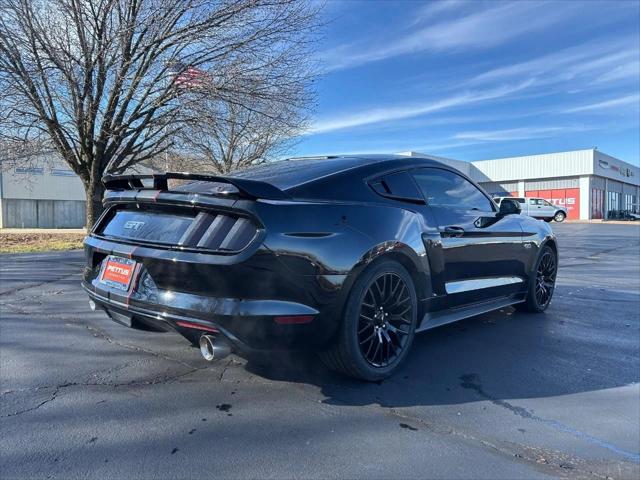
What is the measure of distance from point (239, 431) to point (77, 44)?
12.0 m

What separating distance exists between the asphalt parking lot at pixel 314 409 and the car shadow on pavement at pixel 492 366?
2cm

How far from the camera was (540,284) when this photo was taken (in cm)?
549

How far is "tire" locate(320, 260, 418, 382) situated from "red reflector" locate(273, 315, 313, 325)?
0.29m

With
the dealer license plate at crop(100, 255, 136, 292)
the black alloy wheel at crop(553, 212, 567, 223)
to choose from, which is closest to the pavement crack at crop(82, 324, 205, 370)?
the dealer license plate at crop(100, 255, 136, 292)

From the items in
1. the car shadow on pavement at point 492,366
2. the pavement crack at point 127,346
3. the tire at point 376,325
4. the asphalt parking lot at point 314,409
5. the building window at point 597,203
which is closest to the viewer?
the asphalt parking lot at point 314,409

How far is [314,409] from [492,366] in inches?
63.5

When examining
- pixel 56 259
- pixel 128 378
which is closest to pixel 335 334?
pixel 128 378

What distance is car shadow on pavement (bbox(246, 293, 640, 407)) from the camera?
3.26 metres

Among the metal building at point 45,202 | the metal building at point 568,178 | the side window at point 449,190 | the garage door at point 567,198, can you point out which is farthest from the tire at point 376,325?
the garage door at point 567,198

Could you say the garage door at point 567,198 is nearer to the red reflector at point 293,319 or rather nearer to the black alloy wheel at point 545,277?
the black alloy wheel at point 545,277

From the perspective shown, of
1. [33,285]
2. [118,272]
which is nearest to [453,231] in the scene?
[118,272]

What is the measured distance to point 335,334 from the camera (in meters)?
3.07

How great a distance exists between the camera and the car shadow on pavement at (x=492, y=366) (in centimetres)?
326

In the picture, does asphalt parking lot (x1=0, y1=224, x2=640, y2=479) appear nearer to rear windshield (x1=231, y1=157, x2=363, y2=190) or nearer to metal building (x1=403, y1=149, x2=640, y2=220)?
rear windshield (x1=231, y1=157, x2=363, y2=190)
